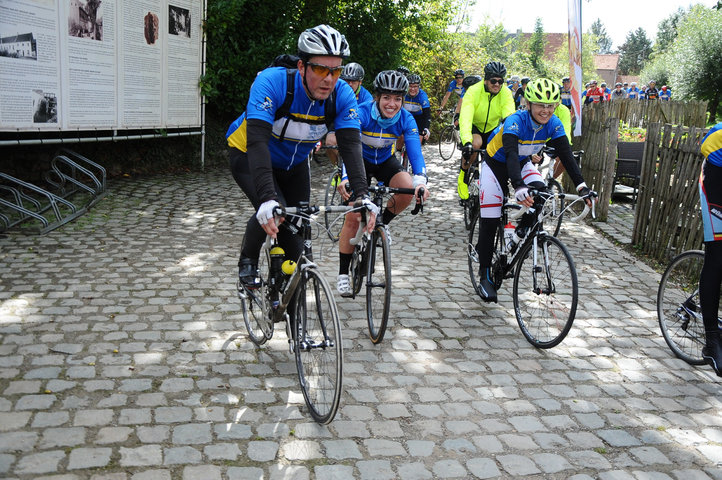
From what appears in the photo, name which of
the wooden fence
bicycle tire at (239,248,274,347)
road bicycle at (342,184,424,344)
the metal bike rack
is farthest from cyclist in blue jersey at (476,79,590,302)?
the metal bike rack

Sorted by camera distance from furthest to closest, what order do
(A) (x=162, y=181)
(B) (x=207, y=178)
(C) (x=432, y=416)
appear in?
1. (B) (x=207, y=178)
2. (A) (x=162, y=181)
3. (C) (x=432, y=416)

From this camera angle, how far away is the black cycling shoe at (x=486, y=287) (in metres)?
6.23

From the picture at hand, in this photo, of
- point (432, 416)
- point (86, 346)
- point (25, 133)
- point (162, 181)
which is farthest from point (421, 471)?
point (162, 181)

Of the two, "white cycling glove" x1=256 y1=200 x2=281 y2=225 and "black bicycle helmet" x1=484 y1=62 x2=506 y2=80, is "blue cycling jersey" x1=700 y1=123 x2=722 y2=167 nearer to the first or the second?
"white cycling glove" x1=256 y1=200 x2=281 y2=225

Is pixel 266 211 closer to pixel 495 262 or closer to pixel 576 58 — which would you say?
pixel 495 262

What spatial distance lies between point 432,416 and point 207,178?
941 centimetres

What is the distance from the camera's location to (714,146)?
4.71 m

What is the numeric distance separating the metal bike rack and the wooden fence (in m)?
7.39

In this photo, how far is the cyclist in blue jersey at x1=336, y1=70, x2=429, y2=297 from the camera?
5.96 m

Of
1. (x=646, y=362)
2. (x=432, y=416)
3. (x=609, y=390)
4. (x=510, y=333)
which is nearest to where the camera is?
(x=432, y=416)

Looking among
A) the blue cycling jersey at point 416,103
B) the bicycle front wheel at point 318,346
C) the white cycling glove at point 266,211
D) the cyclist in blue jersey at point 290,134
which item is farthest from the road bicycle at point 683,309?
the blue cycling jersey at point 416,103

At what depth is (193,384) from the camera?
4.27m

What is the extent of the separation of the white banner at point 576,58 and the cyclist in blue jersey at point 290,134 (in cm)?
656

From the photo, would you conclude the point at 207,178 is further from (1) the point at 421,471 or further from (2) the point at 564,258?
(1) the point at 421,471
